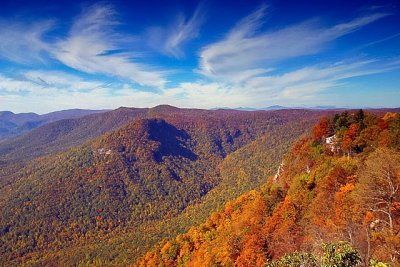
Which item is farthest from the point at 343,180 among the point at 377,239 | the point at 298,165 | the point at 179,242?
the point at 179,242

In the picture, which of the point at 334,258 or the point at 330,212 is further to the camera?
the point at 330,212

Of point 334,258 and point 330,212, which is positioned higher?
point 334,258

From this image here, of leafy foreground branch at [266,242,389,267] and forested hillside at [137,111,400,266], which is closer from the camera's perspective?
→ leafy foreground branch at [266,242,389,267]

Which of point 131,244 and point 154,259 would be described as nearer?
point 154,259

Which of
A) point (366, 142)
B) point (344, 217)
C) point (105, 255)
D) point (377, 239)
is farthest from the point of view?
point (105, 255)

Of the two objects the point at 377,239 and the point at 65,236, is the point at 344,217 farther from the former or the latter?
the point at 65,236

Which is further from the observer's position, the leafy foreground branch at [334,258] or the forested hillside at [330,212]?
the forested hillside at [330,212]

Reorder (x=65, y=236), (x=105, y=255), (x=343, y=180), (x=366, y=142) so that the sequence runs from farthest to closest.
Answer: (x=65, y=236) < (x=105, y=255) < (x=366, y=142) < (x=343, y=180)

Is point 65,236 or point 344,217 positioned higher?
point 344,217
